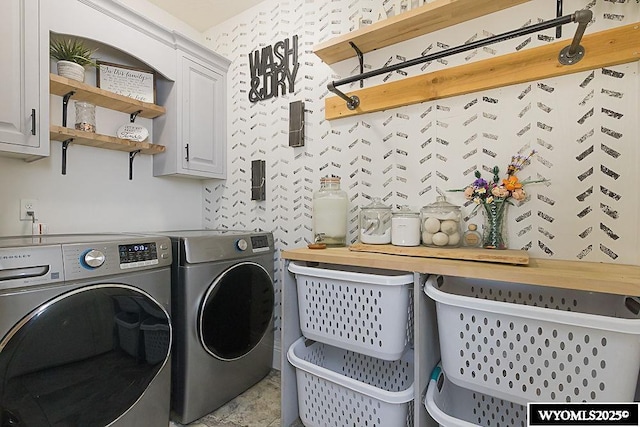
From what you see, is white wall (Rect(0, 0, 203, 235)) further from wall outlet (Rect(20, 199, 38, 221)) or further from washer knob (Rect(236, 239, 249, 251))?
washer knob (Rect(236, 239, 249, 251))

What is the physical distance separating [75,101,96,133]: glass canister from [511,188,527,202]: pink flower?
2.21 meters

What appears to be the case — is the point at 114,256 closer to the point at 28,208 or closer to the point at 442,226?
the point at 28,208

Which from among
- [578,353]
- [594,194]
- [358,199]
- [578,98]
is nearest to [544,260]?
[594,194]

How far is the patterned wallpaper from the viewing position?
3.97 ft

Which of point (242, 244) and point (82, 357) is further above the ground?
point (242, 244)

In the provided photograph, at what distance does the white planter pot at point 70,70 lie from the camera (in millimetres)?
1597

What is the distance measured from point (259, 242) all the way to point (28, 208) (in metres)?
1.21

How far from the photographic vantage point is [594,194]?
1.24 m

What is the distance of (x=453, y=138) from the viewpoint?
152cm

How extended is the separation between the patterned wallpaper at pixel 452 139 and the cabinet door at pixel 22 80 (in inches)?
45.7

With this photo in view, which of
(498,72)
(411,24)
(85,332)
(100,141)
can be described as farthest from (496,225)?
(100,141)

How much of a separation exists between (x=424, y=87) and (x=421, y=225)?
27.7 inches

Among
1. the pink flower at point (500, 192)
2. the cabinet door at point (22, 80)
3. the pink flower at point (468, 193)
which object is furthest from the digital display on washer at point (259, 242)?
the pink flower at point (500, 192)

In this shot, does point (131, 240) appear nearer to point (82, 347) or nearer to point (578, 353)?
point (82, 347)
